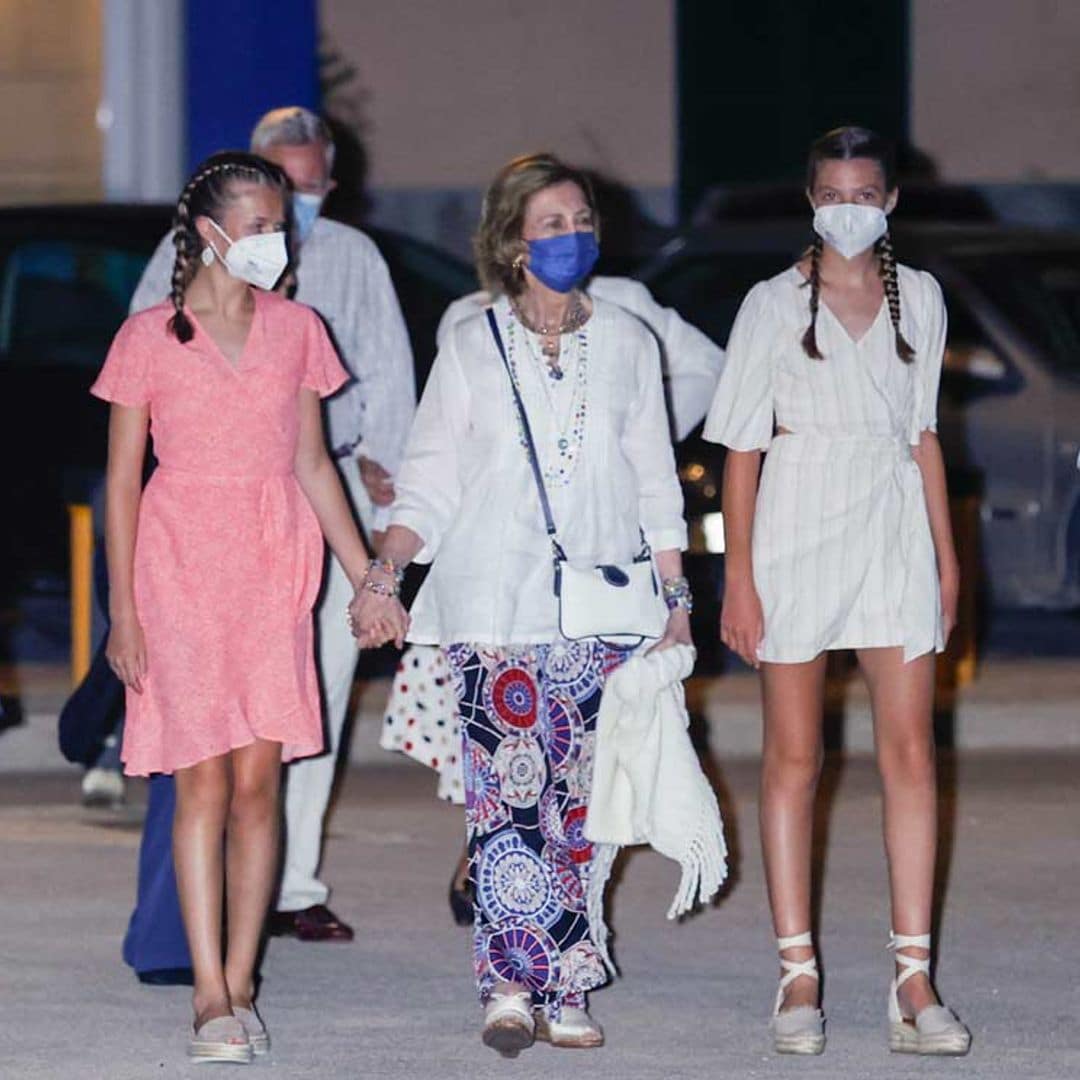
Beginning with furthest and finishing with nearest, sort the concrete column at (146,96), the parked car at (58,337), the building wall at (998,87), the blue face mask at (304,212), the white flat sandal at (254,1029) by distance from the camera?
the building wall at (998,87), the parked car at (58,337), the concrete column at (146,96), the blue face mask at (304,212), the white flat sandal at (254,1029)

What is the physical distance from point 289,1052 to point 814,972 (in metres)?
1.12

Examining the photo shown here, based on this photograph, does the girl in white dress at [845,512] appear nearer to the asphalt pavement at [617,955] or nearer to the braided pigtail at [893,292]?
the braided pigtail at [893,292]

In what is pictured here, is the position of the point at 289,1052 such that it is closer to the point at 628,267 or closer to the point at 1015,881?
the point at 1015,881

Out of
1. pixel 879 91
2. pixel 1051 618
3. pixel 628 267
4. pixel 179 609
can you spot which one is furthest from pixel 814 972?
pixel 879 91

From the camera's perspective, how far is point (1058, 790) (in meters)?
9.36

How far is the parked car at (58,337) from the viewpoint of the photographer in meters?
11.4

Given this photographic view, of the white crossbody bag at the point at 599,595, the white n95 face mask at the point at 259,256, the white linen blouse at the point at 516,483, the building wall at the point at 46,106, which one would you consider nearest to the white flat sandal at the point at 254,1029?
the white linen blouse at the point at 516,483

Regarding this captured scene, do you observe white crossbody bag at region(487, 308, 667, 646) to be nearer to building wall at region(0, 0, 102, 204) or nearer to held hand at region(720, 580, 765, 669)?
held hand at region(720, 580, 765, 669)

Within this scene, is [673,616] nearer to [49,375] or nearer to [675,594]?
[675,594]

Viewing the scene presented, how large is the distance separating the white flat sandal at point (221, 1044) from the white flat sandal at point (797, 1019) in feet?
3.63

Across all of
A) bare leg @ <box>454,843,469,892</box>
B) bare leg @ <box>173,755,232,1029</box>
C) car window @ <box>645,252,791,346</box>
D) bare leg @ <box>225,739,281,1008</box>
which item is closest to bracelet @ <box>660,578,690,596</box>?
bare leg @ <box>225,739,281,1008</box>

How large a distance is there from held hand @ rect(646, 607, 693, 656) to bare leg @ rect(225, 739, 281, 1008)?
32.9 inches

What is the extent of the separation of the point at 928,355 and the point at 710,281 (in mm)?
5480

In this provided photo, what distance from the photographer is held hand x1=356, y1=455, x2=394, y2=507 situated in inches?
287
